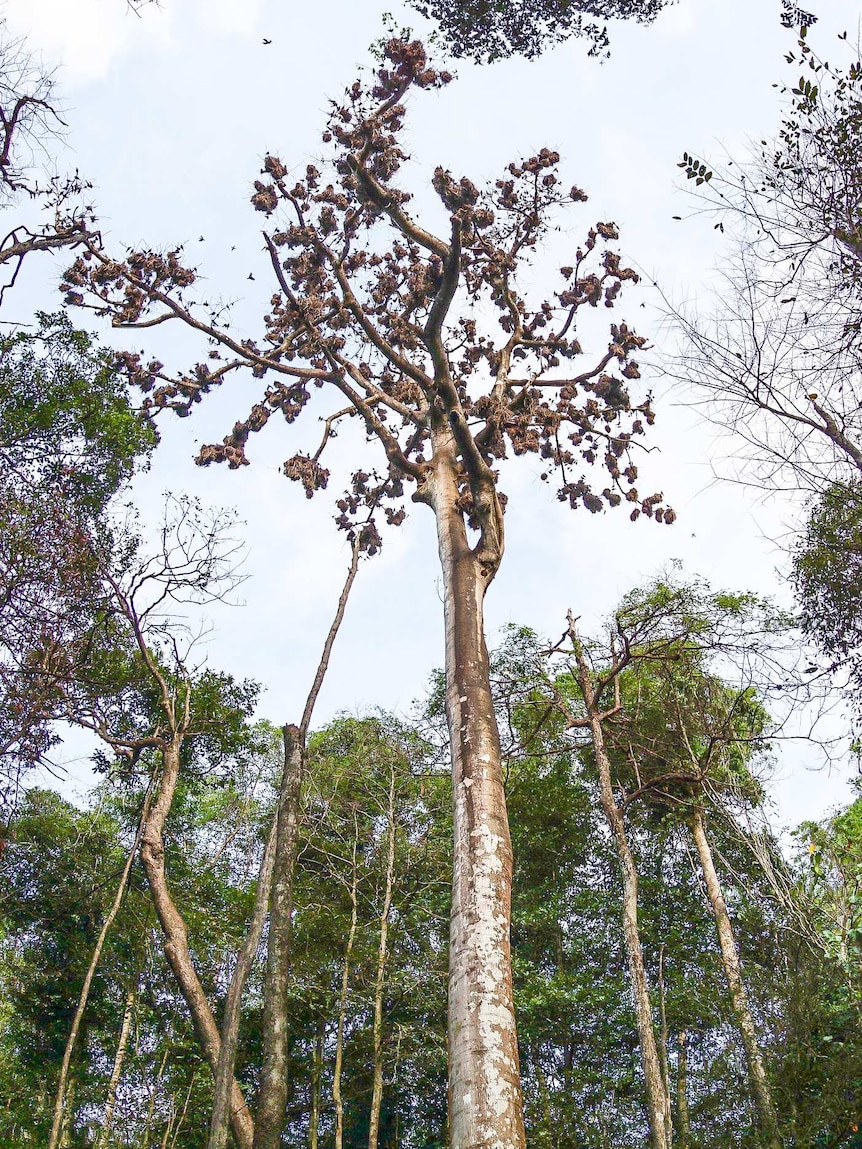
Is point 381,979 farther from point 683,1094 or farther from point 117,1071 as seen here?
point 117,1071

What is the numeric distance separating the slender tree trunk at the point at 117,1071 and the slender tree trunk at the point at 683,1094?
8819 mm

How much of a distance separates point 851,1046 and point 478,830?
8.07 meters

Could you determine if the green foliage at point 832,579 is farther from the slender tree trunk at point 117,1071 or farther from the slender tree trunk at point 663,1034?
the slender tree trunk at point 117,1071

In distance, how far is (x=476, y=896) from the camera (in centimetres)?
461

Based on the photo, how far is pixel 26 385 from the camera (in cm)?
1226

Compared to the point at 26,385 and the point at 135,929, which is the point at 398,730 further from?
the point at 26,385

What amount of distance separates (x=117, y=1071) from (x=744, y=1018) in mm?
10512

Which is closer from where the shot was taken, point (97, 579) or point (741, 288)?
point (741, 288)

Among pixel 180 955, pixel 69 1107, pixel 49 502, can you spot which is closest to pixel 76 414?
pixel 49 502

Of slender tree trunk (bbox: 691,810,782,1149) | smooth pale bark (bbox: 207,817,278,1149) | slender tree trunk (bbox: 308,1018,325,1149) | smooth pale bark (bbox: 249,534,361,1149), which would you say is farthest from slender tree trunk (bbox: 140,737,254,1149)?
slender tree trunk (bbox: 308,1018,325,1149)

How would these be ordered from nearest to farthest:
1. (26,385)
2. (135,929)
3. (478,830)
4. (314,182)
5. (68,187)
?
(478,830)
(68,187)
(314,182)
(26,385)
(135,929)

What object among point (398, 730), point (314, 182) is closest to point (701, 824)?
point (398, 730)

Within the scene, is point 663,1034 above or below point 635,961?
above

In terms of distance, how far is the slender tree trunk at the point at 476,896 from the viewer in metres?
3.94
